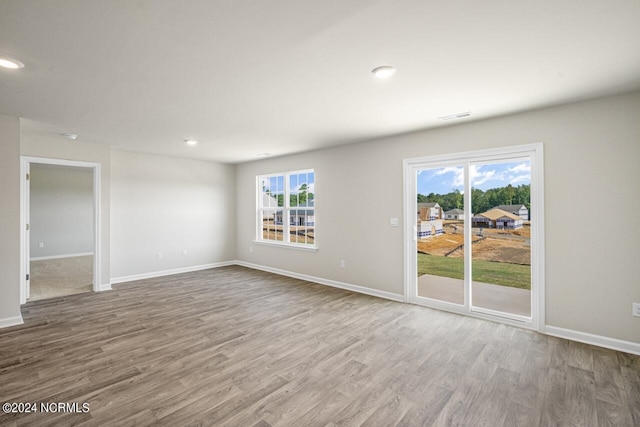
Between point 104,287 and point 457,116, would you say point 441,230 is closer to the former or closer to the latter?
point 457,116

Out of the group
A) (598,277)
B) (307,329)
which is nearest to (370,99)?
(307,329)

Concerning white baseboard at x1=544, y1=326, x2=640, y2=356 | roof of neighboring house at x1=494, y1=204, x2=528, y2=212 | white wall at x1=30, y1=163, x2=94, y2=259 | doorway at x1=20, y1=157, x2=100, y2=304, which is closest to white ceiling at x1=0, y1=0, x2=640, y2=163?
roof of neighboring house at x1=494, y1=204, x2=528, y2=212

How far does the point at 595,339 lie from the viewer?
302cm

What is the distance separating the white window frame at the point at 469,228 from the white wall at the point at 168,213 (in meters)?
4.65

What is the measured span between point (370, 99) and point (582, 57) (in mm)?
1680

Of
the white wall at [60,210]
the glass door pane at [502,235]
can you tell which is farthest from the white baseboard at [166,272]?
the glass door pane at [502,235]

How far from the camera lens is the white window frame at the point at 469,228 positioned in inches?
131

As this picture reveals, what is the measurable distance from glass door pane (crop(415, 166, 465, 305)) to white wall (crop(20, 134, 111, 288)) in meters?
5.27

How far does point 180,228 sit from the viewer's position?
6.46 metres

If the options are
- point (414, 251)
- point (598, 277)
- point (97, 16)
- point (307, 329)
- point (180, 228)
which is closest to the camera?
point (97, 16)

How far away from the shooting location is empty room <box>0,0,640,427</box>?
6.34 feet

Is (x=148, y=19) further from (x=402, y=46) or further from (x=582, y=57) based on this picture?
(x=582, y=57)

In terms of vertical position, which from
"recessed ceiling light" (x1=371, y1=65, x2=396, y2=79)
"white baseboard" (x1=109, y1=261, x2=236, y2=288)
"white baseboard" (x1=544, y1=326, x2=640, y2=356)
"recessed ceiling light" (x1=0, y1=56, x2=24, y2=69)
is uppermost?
"recessed ceiling light" (x1=0, y1=56, x2=24, y2=69)

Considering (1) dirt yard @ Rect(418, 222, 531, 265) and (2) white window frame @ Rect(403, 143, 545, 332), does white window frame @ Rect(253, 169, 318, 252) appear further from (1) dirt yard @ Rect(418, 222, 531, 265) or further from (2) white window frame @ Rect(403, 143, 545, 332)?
(1) dirt yard @ Rect(418, 222, 531, 265)
